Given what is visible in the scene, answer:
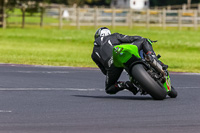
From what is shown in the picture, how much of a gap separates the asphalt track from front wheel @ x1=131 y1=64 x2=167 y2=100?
0.67ft

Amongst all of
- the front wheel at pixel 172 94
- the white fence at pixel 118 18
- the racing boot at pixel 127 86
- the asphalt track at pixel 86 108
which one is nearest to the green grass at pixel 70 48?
the white fence at pixel 118 18

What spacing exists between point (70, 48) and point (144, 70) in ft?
73.9

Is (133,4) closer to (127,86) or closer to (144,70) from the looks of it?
(127,86)

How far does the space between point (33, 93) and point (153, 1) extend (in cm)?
10005

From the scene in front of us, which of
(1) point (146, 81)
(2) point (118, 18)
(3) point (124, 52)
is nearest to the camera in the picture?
(1) point (146, 81)

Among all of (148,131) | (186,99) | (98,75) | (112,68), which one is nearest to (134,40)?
(112,68)

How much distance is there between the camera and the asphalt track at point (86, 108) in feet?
28.8

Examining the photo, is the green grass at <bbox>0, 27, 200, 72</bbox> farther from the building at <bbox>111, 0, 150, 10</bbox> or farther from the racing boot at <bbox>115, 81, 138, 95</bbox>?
the building at <bbox>111, 0, 150, 10</bbox>

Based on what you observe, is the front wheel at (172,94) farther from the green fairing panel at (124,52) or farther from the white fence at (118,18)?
the white fence at (118,18)

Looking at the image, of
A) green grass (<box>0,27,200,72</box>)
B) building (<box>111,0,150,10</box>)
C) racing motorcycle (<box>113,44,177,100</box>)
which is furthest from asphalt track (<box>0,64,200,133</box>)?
building (<box>111,0,150,10</box>)

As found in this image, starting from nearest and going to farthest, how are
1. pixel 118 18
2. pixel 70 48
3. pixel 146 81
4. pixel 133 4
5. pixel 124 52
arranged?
1. pixel 146 81
2. pixel 124 52
3. pixel 70 48
4. pixel 118 18
5. pixel 133 4

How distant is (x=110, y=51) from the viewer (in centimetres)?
1239

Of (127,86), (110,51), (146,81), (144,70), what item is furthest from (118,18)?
(146,81)

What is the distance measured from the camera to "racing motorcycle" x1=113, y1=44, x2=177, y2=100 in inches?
453
